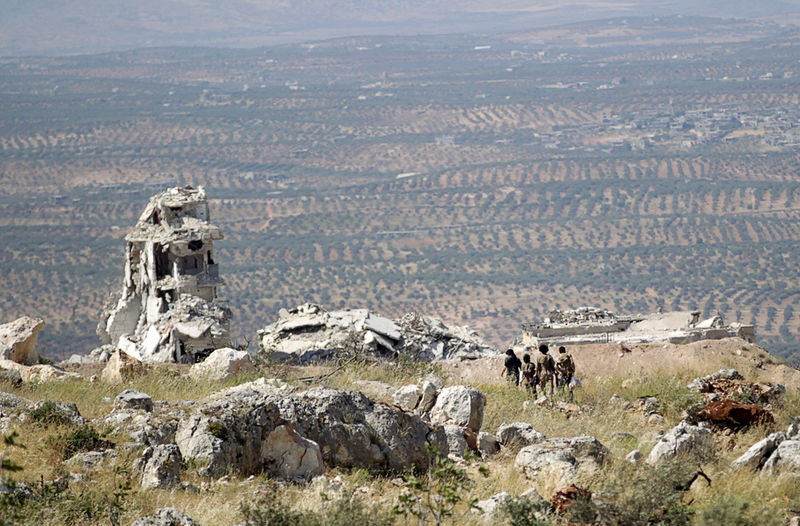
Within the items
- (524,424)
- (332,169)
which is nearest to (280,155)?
(332,169)

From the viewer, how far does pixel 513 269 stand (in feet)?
425

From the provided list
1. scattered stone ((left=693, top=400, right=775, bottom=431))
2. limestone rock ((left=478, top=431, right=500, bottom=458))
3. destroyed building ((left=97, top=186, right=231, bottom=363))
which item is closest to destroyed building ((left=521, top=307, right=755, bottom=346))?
destroyed building ((left=97, top=186, right=231, bottom=363))

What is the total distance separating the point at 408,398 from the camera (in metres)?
12.1

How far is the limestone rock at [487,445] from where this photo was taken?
36.0 ft

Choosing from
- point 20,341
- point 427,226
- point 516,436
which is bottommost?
point 427,226

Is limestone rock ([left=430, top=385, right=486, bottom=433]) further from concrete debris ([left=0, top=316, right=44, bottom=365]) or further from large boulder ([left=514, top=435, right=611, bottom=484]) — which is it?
concrete debris ([left=0, top=316, right=44, bottom=365])

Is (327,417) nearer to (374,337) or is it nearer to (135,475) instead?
(135,475)

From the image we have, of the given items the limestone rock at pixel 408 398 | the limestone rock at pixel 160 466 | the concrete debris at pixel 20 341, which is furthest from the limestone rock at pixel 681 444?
the concrete debris at pixel 20 341

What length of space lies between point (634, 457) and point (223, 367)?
5393 mm

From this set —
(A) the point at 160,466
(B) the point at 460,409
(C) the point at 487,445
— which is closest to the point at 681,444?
(C) the point at 487,445

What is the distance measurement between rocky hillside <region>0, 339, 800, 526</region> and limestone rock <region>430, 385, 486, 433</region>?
0.6 inches

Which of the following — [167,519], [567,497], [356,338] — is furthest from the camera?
[356,338]

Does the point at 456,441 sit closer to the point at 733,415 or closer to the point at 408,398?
the point at 408,398

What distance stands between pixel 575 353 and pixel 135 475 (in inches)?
448
